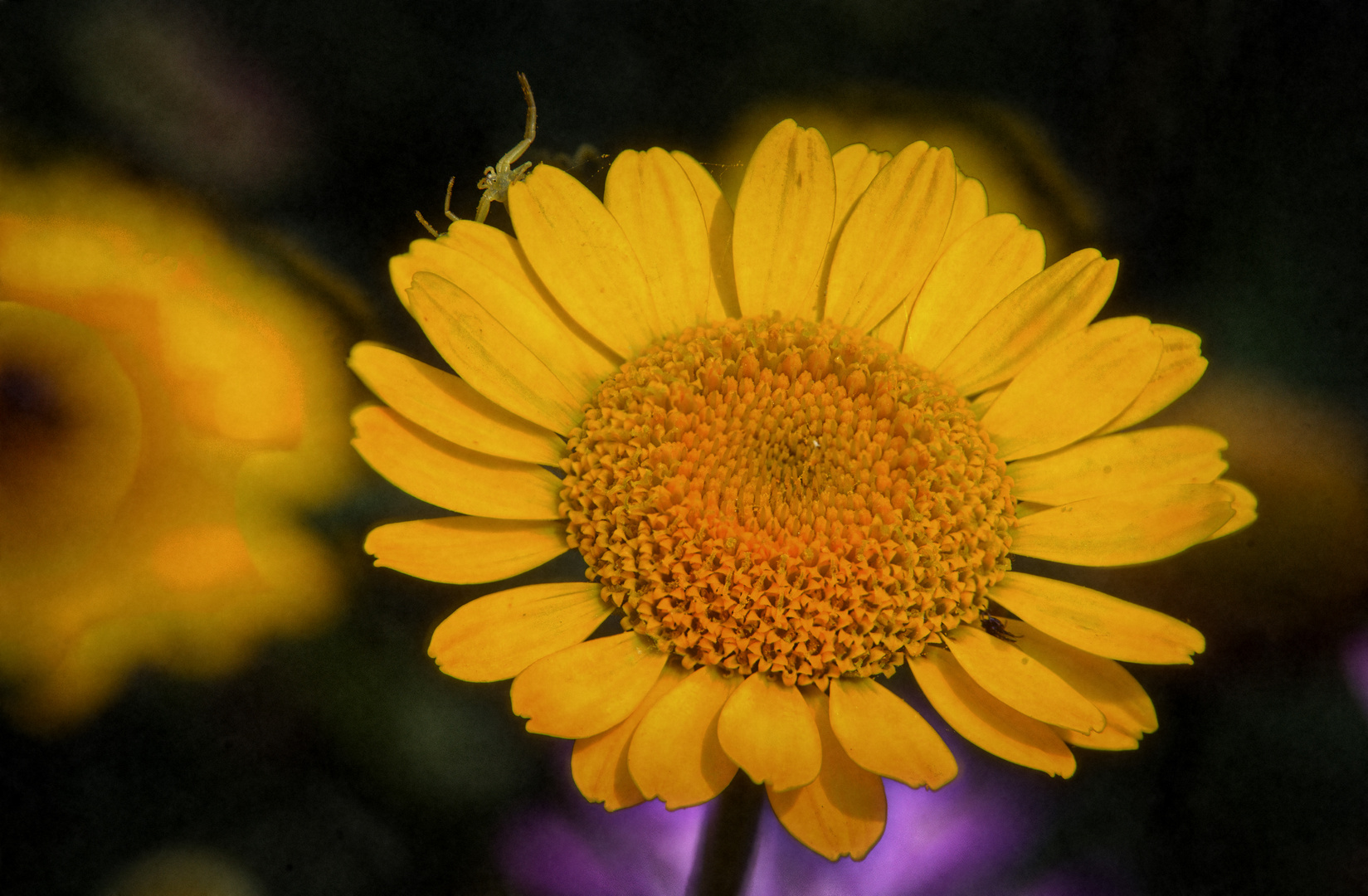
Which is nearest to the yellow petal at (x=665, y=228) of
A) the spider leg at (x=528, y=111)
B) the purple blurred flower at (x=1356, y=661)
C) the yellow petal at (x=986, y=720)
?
the spider leg at (x=528, y=111)

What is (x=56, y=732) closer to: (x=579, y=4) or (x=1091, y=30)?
(x=579, y=4)

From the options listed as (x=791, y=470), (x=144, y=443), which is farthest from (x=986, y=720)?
(x=144, y=443)

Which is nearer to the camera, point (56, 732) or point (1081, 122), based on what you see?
point (56, 732)

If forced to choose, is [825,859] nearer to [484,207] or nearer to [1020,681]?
[1020,681]

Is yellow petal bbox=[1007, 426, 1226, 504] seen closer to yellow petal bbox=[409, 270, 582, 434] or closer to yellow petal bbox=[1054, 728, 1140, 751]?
yellow petal bbox=[1054, 728, 1140, 751]

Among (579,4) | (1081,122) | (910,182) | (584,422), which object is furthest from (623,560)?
(1081,122)
